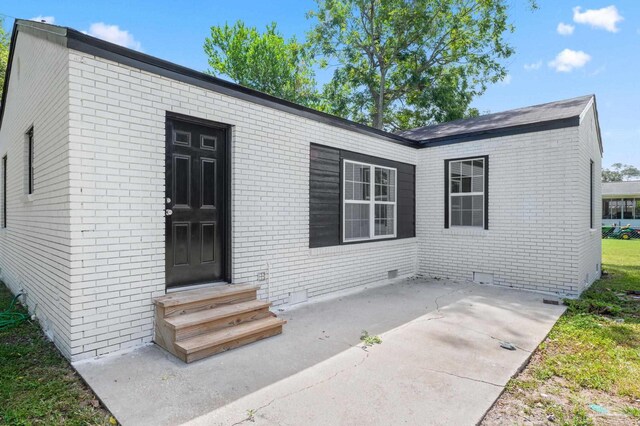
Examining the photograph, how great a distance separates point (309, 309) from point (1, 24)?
82.5 feet

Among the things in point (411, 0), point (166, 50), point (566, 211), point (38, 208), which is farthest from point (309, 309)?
point (411, 0)

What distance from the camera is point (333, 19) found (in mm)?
18250

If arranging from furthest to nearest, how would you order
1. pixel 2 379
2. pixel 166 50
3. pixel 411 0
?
pixel 411 0
pixel 166 50
pixel 2 379

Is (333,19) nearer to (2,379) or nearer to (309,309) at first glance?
(309,309)

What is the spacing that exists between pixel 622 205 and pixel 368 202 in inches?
1105

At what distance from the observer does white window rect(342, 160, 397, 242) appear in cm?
647

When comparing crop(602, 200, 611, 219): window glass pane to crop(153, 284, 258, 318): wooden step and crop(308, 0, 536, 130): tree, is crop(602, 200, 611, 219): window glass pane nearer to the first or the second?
crop(308, 0, 536, 130): tree

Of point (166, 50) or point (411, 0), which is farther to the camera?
point (411, 0)

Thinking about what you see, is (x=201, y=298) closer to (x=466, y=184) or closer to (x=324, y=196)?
(x=324, y=196)

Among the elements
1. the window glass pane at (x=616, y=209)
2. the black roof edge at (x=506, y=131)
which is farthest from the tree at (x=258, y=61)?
the window glass pane at (x=616, y=209)

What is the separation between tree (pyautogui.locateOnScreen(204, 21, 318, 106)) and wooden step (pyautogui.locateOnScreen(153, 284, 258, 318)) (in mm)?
20227

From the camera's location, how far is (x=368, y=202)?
22.2 ft

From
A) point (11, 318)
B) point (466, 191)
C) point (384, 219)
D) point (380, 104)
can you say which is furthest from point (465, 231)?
point (380, 104)

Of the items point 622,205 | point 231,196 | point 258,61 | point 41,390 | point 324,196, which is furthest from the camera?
point 622,205
